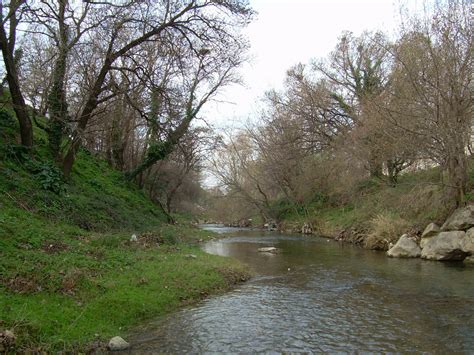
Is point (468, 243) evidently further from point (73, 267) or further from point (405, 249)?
point (73, 267)

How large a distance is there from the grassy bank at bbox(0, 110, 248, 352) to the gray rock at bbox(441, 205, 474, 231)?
9688 millimetres

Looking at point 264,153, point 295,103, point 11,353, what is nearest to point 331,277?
point 11,353

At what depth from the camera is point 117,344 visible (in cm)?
735

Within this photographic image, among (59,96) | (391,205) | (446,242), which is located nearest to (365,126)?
(391,205)

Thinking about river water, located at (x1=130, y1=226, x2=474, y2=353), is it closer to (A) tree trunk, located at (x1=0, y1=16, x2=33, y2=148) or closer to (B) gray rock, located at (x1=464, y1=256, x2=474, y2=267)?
(B) gray rock, located at (x1=464, y1=256, x2=474, y2=267)

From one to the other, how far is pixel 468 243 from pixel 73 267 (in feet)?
48.9

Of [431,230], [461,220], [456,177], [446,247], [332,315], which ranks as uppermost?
[456,177]

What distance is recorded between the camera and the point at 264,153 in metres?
42.3

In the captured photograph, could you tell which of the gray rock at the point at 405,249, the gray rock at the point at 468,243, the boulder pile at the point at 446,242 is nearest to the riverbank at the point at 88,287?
the gray rock at the point at 405,249

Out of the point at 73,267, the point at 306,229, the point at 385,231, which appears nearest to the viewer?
the point at 73,267

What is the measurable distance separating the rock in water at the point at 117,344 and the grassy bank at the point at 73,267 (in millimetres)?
324

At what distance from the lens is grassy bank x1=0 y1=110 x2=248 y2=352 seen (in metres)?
7.50

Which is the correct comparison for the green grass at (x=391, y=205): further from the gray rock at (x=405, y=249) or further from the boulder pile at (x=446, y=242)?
the gray rock at (x=405, y=249)

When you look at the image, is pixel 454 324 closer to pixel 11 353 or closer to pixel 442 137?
pixel 11 353
